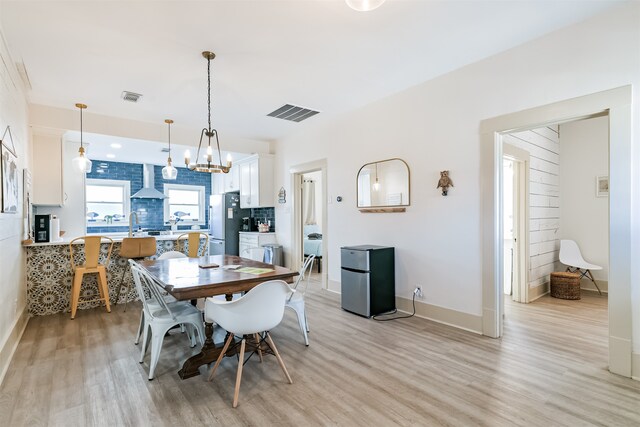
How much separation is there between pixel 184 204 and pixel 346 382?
289 inches

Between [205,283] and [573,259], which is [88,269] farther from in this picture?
[573,259]

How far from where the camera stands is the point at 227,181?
7672 millimetres

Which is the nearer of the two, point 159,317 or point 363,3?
point 363,3

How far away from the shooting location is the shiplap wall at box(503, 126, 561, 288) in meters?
4.49

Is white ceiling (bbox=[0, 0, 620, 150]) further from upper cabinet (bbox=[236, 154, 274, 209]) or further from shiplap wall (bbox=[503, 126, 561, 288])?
upper cabinet (bbox=[236, 154, 274, 209])

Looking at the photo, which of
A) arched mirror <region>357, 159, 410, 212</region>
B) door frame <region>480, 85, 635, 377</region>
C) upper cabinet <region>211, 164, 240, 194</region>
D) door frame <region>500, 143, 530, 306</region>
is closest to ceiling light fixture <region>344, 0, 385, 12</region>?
door frame <region>480, 85, 635, 377</region>

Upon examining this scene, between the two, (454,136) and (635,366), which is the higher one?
(454,136)

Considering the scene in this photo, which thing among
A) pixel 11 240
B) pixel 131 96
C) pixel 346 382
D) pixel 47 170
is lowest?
pixel 346 382

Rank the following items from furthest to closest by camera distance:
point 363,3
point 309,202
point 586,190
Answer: point 309,202 → point 586,190 → point 363,3

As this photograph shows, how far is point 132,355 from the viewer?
2777mm

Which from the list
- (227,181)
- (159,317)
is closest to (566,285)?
(159,317)

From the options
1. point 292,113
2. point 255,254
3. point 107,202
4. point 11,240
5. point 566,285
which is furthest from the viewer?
point 107,202

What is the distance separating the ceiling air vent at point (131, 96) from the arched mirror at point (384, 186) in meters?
3.05

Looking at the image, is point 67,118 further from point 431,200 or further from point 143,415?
point 431,200
